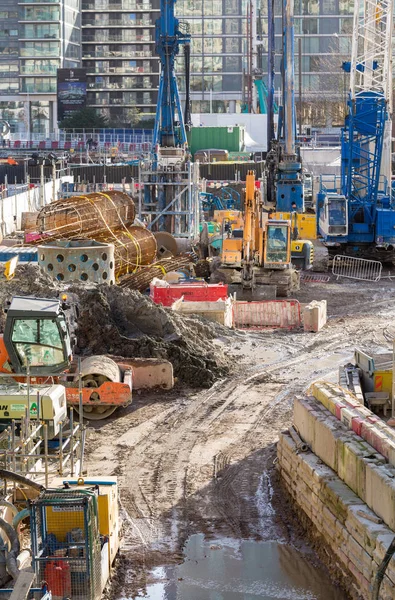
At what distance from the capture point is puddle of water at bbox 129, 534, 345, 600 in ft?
42.2

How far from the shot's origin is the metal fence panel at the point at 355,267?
121ft

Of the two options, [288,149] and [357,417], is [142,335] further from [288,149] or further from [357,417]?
[288,149]

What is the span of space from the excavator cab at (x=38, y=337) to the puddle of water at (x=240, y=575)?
3785 millimetres

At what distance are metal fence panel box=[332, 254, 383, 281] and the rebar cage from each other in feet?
84.4

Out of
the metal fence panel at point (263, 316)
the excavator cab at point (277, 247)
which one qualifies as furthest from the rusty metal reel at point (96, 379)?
the excavator cab at point (277, 247)

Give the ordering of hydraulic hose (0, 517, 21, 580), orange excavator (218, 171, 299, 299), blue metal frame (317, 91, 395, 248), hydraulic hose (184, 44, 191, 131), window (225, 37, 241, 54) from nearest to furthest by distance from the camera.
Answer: hydraulic hose (0, 517, 21, 580)
orange excavator (218, 171, 299, 299)
blue metal frame (317, 91, 395, 248)
hydraulic hose (184, 44, 191, 131)
window (225, 37, 241, 54)

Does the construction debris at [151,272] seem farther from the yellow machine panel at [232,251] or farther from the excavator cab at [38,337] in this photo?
the excavator cab at [38,337]

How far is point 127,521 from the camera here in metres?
14.7

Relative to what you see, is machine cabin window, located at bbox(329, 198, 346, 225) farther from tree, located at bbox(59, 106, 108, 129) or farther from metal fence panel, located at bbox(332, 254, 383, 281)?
tree, located at bbox(59, 106, 108, 129)

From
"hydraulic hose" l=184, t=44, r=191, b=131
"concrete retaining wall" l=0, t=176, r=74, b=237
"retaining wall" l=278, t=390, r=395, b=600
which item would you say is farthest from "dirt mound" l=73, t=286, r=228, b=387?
"hydraulic hose" l=184, t=44, r=191, b=131

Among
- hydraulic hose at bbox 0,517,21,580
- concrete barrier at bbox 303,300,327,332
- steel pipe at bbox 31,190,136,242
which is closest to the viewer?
hydraulic hose at bbox 0,517,21,580

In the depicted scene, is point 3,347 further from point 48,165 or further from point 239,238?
point 48,165

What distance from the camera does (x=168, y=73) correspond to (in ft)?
148

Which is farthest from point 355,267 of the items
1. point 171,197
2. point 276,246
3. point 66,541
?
point 66,541
